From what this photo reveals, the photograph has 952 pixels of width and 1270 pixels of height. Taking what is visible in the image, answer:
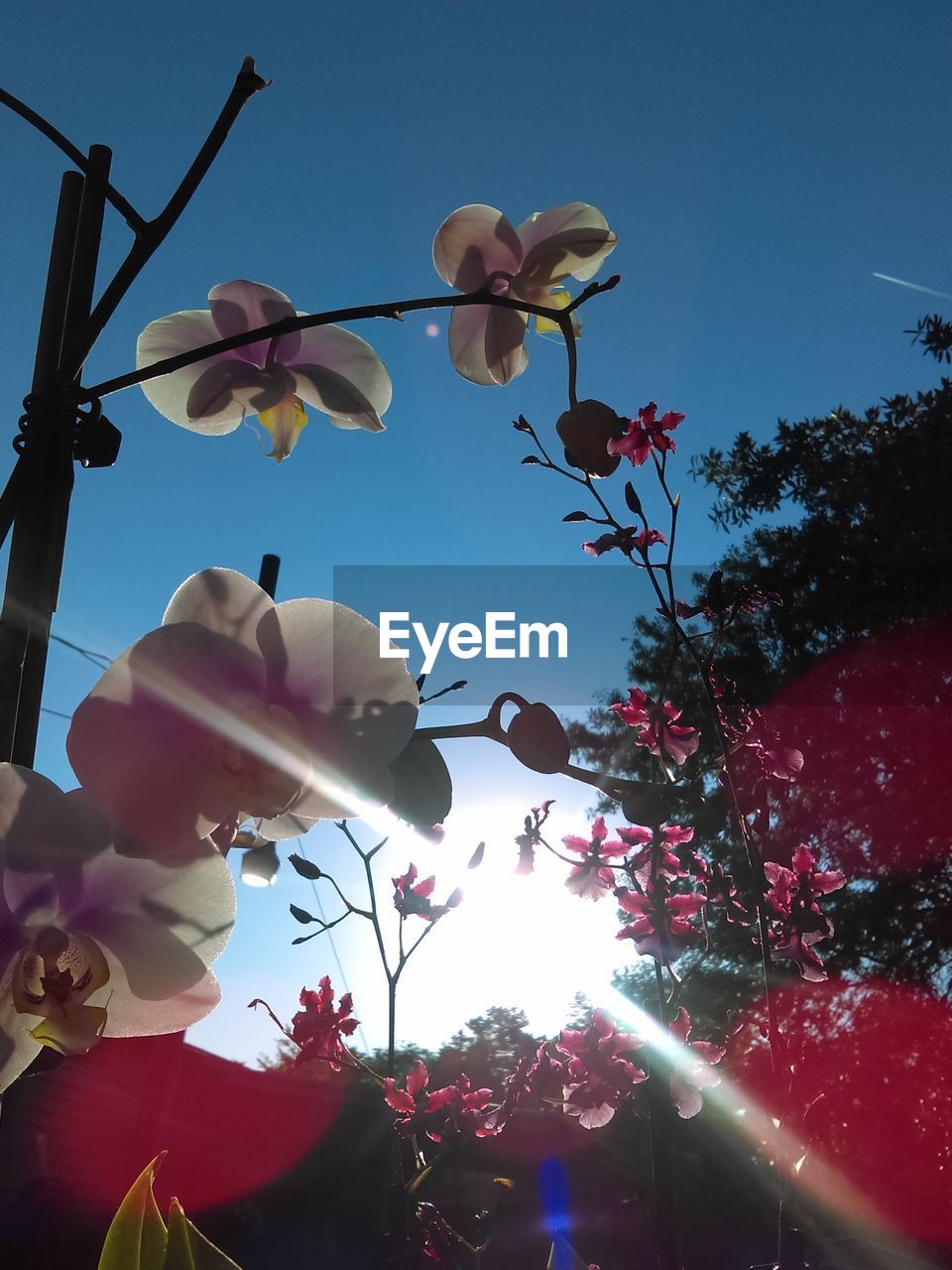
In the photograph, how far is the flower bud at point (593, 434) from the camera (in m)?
0.31

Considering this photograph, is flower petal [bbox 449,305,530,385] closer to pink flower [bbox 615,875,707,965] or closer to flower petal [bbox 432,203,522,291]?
flower petal [bbox 432,203,522,291]

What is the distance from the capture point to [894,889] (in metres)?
4.18

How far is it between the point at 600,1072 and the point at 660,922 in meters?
0.23

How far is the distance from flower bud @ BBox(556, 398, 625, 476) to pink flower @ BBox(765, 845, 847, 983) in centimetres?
90

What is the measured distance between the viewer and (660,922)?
3.30 feet

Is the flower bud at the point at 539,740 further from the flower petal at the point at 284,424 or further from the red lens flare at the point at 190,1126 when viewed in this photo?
the red lens flare at the point at 190,1126

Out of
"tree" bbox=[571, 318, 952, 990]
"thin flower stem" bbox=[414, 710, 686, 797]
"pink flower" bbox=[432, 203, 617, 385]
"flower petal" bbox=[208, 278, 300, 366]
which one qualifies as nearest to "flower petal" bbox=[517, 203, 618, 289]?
"pink flower" bbox=[432, 203, 617, 385]

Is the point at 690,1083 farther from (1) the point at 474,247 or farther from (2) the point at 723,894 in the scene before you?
(1) the point at 474,247

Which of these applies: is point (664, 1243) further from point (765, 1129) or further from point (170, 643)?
point (170, 643)

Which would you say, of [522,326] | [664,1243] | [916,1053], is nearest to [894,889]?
[916,1053]

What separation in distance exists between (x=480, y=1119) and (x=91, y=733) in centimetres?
120

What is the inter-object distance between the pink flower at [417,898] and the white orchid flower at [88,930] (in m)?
1.11

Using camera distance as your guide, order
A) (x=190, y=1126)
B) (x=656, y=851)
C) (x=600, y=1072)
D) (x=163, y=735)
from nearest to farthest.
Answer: (x=163, y=735) < (x=656, y=851) < (x=600, y=1072) < (x=190, y=1126)

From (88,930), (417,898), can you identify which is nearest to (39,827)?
(88,930)
